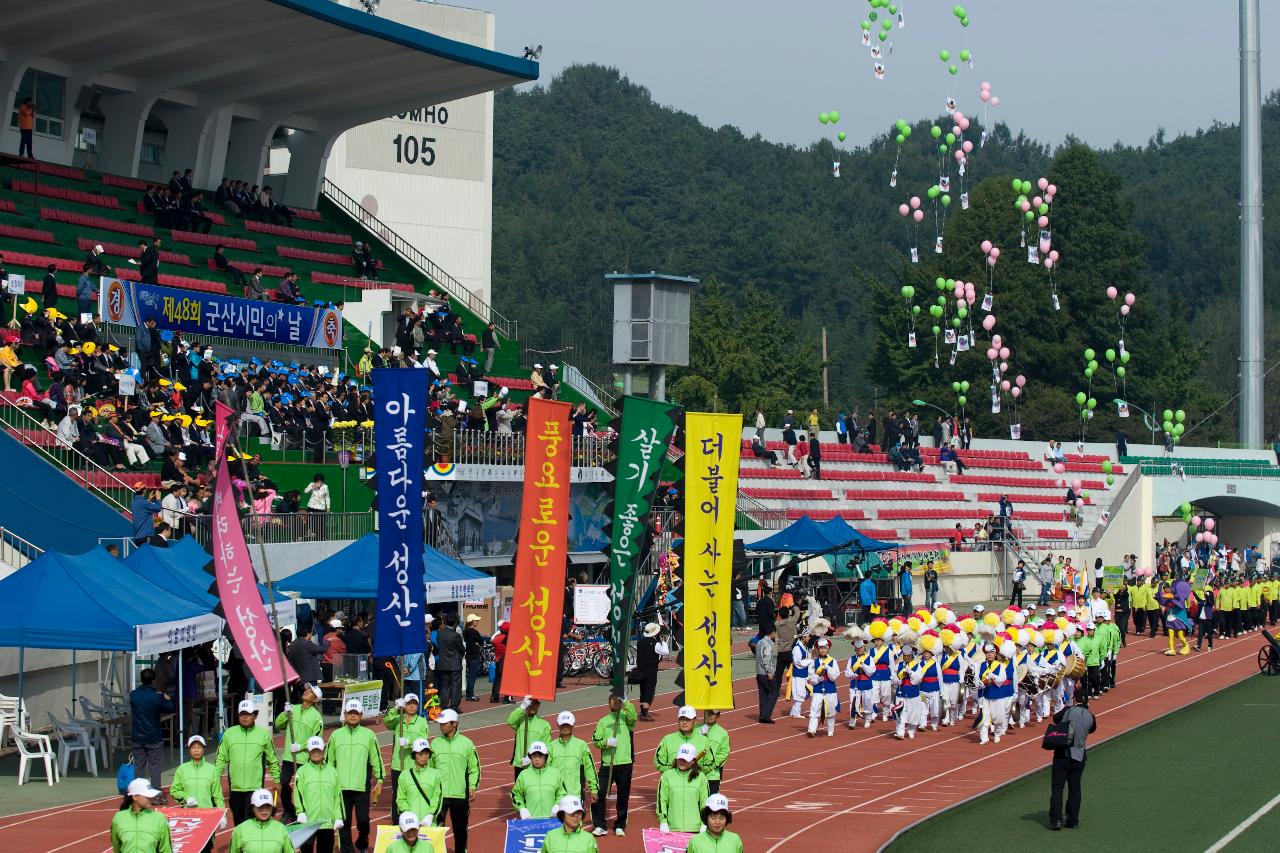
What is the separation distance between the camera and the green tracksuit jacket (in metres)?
15.8

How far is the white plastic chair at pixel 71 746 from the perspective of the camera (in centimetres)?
2034

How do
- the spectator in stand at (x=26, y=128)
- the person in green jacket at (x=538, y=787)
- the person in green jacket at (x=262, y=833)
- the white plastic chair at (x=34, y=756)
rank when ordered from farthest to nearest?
the spectator in stand at (x=26, y=128) < the white plastic chair at (x=34, y=756) < the person in green jacket at (x=538, y=787) < the person in green jacket at (x=262, y=833)

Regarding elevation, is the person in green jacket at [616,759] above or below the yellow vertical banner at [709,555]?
below

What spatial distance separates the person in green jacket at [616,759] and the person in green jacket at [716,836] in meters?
4.54

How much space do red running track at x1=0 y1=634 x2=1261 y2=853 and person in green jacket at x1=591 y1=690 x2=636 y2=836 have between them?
25 centimetres

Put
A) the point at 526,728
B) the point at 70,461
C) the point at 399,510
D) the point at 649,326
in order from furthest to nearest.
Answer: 1. the point at 649,326
2. the point at 70,461
3. the point at 399,510
4. the point at 526,728

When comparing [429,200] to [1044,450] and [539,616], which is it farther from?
[539,616]

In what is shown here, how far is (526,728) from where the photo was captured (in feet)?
55.0

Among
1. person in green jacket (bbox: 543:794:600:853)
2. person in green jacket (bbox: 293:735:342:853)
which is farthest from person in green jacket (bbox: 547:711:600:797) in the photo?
person in green jacket (bbox: 543:794:600:853)

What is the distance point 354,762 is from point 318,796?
98 cm

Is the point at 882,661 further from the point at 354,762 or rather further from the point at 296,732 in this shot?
the point at 354,762

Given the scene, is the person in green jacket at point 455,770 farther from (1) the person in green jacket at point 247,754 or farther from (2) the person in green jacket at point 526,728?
(1) the person in green jacket at point 247,754

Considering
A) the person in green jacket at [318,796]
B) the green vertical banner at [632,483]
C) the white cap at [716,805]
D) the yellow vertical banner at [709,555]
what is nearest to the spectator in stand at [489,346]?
the yellow vertical banner at [709,555]

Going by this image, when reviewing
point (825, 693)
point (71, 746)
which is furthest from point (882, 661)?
point (71, 746)
